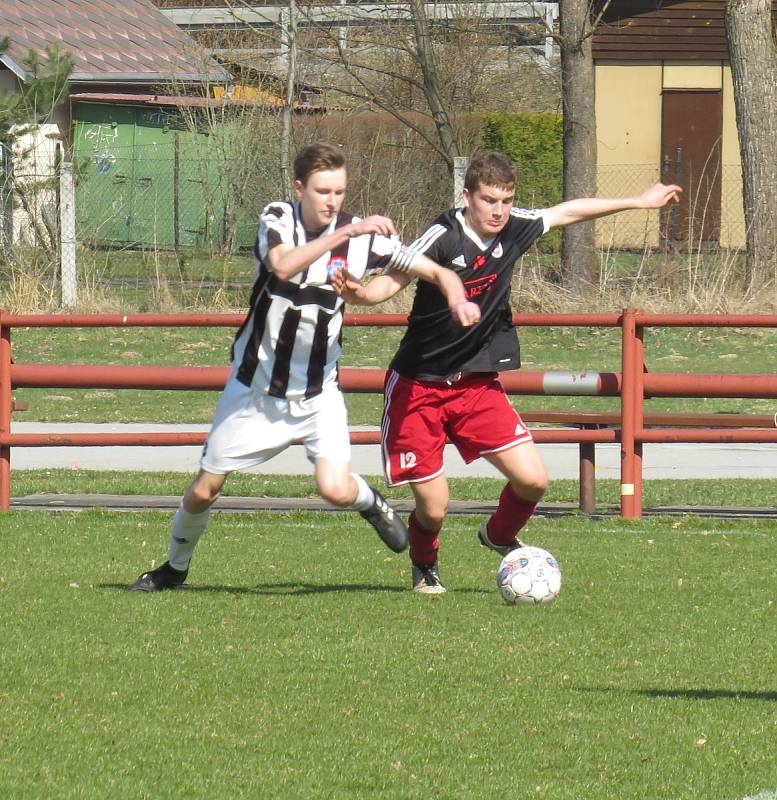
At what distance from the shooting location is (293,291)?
6766mm

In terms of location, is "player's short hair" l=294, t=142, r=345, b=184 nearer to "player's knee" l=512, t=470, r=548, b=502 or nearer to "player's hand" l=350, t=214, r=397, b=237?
"player's hand" l=350, t=214, r=397, b=237

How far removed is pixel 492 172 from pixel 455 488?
15.8 ft

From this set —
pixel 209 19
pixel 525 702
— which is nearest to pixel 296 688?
pixel 525 702

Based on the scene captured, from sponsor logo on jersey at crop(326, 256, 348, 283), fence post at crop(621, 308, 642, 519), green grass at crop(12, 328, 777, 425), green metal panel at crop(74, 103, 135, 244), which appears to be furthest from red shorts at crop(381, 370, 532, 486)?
green metal panel at crop(74, 103, 135, 244)

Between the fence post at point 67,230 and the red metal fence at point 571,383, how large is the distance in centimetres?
A: 1115

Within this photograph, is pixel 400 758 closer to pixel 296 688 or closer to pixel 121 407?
pixel 296 688

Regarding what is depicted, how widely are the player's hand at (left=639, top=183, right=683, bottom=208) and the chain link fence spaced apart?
12.8 metres

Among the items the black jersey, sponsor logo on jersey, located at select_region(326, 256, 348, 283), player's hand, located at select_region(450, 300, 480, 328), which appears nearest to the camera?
player's hand, located at select_region(450, 300, 480, 328)

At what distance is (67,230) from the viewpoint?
21125 mm

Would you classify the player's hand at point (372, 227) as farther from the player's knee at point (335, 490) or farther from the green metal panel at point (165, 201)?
the green metal panel at point (165, 201)

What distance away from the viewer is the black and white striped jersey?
675 centimetres

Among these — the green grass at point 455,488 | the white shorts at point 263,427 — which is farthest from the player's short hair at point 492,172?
the green grass at point 455,488

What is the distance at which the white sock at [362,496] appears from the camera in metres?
7.19

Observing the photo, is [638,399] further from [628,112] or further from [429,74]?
[628,112]
